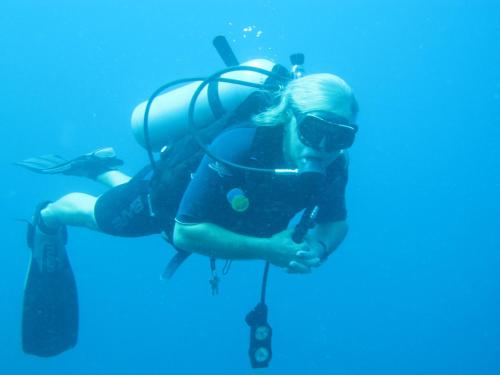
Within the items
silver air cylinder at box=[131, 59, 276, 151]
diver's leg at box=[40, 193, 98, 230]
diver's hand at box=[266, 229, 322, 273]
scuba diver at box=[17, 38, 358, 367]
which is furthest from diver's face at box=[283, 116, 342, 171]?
diver's leg at box=[40, 193, 98, 230]

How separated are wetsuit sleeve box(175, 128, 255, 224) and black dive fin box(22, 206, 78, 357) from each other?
8.23 feet

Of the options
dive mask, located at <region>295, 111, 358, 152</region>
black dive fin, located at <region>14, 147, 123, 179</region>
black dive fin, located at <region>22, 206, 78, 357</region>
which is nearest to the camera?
dive mask, located at <region>295, 111, 358, 152</region>

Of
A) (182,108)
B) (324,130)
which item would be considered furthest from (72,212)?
(324,130)

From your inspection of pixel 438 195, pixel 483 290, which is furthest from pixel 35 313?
pixel 483 290

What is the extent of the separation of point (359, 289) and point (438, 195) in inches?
308

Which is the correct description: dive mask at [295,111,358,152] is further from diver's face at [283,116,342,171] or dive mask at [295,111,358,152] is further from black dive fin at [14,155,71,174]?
black dive fin at [14,155,71,174]

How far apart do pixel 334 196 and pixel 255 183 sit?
0.77 meters

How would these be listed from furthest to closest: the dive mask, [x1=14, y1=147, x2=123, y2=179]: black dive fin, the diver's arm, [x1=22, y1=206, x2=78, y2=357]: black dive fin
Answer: [x1=14, y1=147, x2=123, y2=179]: black dive fin
[x1=22, y1=206, x2=78, y2=357]: black dive fin
the diver's arm
the dive mask

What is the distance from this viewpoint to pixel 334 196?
3.14 metres

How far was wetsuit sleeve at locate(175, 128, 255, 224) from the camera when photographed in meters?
2.46

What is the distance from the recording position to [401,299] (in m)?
23.2

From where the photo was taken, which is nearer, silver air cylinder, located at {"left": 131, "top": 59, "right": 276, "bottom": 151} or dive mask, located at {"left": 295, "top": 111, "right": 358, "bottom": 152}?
dive mask, located at {"left": 295, "top": 111, "right": 358, "bottom": 152}

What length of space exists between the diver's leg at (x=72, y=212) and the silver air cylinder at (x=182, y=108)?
91cm

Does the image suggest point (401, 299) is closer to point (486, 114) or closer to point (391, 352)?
point (391, 352)
